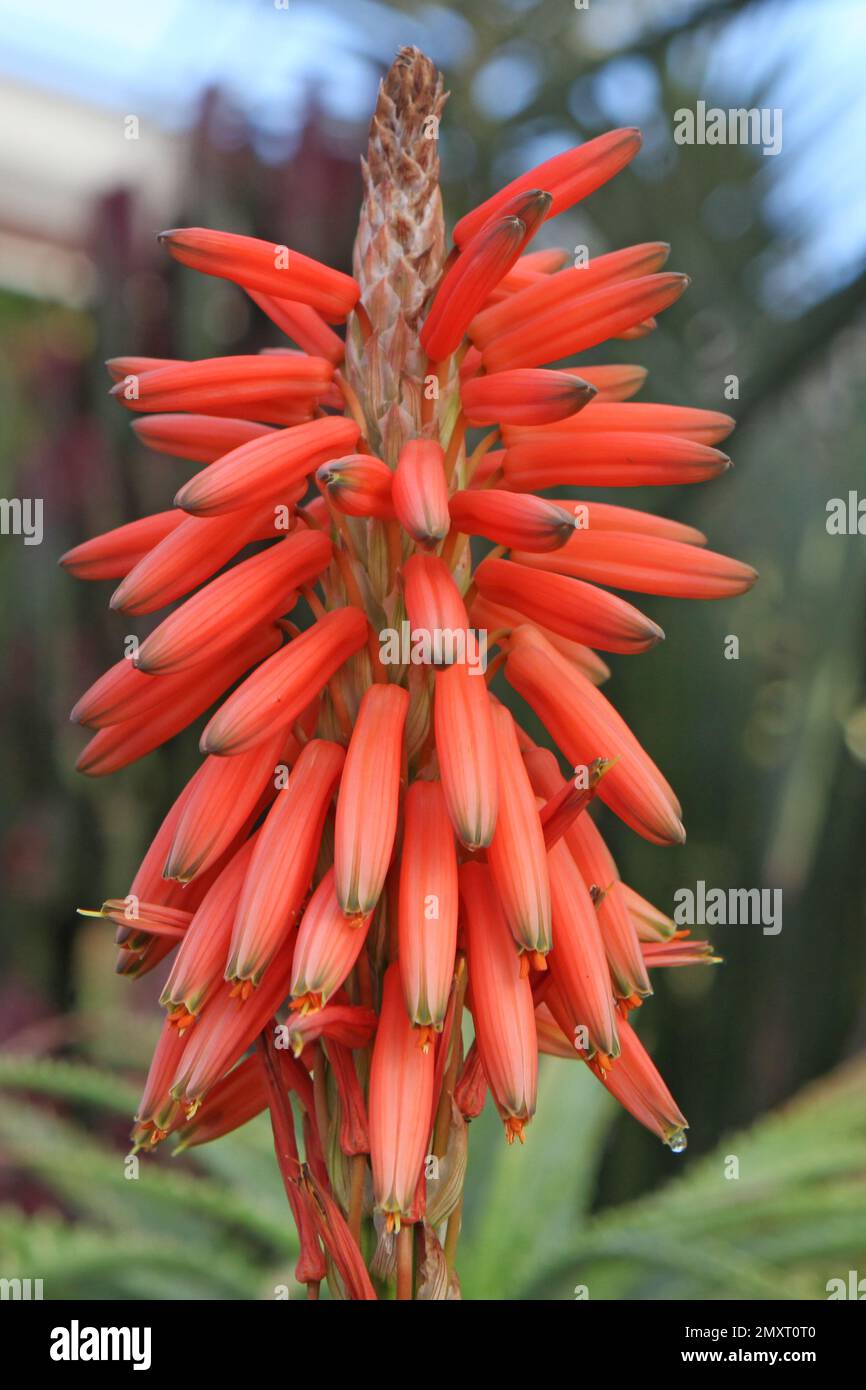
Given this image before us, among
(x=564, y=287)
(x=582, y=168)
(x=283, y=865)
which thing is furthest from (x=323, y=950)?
(x=582, y=168)

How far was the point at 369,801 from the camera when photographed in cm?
78

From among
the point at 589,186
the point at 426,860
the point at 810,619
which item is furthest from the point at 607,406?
the point at 810,619

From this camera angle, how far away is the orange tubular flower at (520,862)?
0.75 meters

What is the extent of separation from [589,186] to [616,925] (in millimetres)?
525

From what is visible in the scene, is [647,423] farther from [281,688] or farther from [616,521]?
[281,688]

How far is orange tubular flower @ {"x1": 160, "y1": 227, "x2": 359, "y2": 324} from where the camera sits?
0.84 m

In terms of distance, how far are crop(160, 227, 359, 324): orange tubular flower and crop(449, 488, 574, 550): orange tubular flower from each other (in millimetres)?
170

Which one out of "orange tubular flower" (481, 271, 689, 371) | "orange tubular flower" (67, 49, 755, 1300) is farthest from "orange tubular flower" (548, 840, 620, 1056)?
"orange tubular flower" (481, 271, 689, 371)

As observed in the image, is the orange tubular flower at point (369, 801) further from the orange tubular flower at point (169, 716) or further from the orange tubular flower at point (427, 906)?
the orange tubular flower at point (169, 716)

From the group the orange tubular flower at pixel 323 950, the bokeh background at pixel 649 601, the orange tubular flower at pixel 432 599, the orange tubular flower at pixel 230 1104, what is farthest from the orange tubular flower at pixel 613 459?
the bokeh background at pixel 649 601

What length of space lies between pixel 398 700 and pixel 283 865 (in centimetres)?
13

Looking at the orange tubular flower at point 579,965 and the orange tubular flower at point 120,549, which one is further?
the orange tubular flower at point 120,549

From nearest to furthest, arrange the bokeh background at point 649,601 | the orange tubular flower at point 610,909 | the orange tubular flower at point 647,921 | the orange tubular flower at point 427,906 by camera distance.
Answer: the orange tubular flower at point 427,906 → the orange tubular flower at point 610,909 → the orange tubular flower at point 647,921 → the bokeh background at point 649,601
